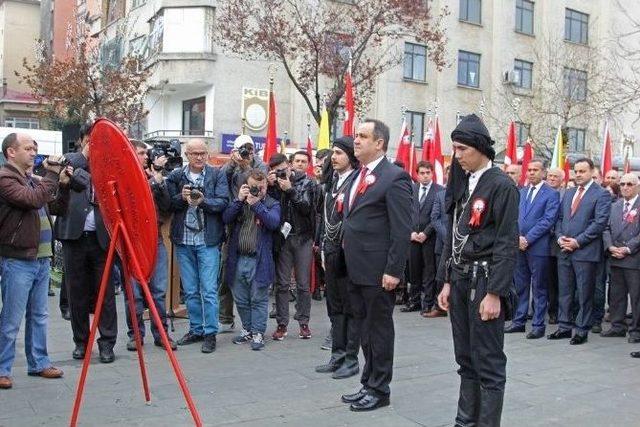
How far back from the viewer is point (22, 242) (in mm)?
5926

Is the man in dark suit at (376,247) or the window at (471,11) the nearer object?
the man in dark suit at (376,247)

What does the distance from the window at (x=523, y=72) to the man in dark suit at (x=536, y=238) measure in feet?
98.7

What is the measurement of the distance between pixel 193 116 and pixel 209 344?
25661mm

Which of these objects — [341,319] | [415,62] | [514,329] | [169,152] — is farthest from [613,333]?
[415,62]

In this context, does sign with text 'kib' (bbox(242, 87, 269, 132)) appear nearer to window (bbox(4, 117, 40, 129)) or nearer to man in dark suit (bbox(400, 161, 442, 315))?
man in dark suit (bbox(400, 161, 442, 315))

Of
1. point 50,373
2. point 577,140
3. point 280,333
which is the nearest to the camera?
point 50,373

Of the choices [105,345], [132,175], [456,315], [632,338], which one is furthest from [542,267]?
[132,175]

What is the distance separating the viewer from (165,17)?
30172mm

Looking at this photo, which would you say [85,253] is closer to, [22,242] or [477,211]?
[22,242]

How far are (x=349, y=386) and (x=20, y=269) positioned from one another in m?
3.03

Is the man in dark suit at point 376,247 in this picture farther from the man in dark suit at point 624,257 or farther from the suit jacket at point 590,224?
the man in dark suit at point 624,257

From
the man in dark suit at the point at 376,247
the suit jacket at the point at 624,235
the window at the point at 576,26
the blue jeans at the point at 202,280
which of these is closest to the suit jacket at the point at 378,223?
the man in dark suit at the point at 376,247

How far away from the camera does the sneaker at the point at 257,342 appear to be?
25.0 ft

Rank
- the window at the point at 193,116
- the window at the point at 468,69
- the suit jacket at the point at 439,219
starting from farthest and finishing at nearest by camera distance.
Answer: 1. the window at the point at 468,69
2. the window at the point at 193,116
3. the suit jacket at the point at 439,219
